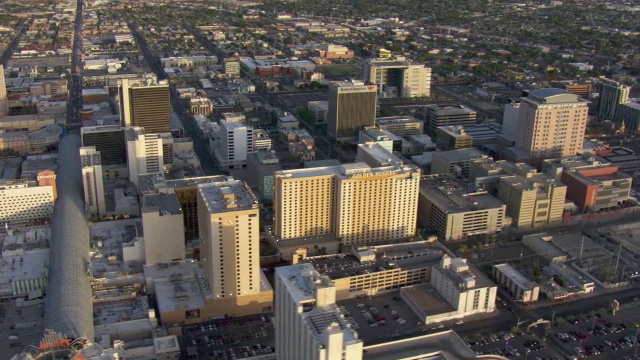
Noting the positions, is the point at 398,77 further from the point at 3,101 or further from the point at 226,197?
the point at 226,197

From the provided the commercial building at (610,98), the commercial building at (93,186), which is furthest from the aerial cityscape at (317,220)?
the commercial building at (610,98)

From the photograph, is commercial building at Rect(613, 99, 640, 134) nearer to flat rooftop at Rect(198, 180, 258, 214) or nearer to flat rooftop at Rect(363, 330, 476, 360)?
flat rooftop at Rect(363, 330, 476, 360)

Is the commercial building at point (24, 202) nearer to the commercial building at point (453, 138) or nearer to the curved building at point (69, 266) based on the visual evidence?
the curved building at point (69, 266)

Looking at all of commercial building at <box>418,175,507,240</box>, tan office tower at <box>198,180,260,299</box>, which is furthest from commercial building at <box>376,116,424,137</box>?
tan office tower at <box>198,180,260,299</box>

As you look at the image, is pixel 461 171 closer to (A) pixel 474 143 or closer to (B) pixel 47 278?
(A) pixel 474 143

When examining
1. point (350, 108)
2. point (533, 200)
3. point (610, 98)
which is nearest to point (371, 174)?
point (533, 200)

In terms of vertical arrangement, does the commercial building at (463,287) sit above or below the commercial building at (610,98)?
below
